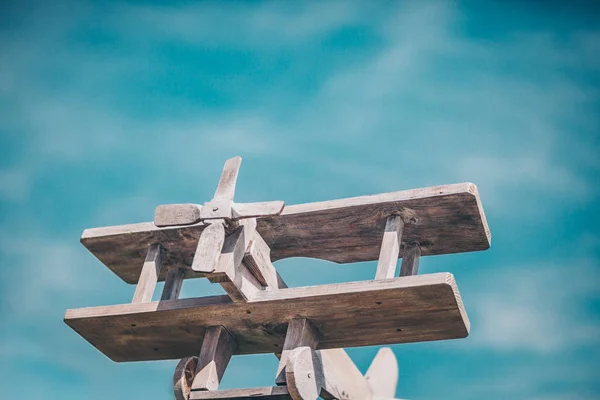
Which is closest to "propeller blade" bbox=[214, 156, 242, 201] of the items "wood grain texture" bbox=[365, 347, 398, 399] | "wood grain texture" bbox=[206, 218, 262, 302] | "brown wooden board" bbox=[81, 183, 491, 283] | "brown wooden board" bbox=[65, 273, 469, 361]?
"wood grain texture" bbox=[206, 218, 262, 302]

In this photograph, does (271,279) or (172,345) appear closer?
(271,279)

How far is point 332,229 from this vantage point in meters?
7.50

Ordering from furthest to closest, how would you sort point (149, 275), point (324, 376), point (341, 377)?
point (341, 377)
point (149, 275)
point (324, 376)

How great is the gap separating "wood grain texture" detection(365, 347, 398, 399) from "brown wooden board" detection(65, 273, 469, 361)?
126 inches

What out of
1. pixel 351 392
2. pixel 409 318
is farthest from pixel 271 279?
pixel 351 392

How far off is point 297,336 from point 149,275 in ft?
4.47

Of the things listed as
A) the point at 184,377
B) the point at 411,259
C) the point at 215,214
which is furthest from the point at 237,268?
the point at 411,259

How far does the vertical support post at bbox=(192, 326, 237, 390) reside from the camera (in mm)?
7270

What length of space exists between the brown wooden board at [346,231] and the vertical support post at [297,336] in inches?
28.0

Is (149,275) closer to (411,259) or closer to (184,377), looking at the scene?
(184,377)

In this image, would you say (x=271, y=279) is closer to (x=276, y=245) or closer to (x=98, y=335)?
(x=276, y=245)

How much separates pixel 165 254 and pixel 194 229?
0.45 metres

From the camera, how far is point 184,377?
7.28 m

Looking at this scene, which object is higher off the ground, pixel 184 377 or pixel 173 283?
pixel 173 283
